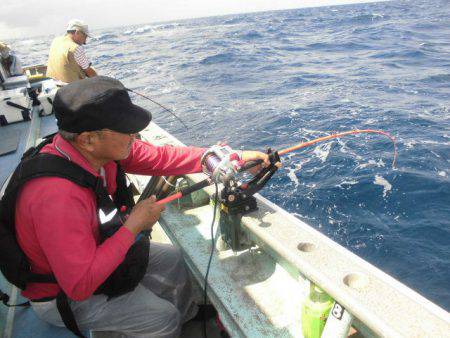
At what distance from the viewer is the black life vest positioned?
1531 mm

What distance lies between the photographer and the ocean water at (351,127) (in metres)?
4.36

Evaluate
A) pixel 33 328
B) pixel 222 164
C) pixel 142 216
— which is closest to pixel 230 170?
pixel 222 164

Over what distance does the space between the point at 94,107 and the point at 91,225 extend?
591 millimetres

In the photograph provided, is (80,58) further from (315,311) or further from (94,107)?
(315,311)

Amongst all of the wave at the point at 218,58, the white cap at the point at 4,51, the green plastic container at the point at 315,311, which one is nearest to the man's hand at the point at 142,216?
the green plastic container at the point at 315,311

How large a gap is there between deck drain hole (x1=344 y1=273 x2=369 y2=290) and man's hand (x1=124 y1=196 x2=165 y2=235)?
41.5 inches

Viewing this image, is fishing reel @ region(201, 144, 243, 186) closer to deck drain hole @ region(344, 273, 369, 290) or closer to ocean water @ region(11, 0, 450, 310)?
deck drain hole @ region(344, 273, 369, 290)

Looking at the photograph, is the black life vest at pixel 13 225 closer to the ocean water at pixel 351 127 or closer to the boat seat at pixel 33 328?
the boat seat at pixel 33 328

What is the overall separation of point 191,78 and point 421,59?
932 centimetres

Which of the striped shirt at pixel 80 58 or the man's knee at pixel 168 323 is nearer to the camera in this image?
the man's knee at pixel 168 323

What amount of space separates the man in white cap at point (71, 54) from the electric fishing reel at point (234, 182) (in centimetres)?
447

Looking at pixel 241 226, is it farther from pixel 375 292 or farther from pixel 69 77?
pixel 69 77

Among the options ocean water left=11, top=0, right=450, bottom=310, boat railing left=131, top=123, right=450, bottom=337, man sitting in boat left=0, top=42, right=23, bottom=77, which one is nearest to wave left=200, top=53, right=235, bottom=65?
ocean water left=11, top=0, right=450, bottom=310

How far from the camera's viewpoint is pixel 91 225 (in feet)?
5.54
